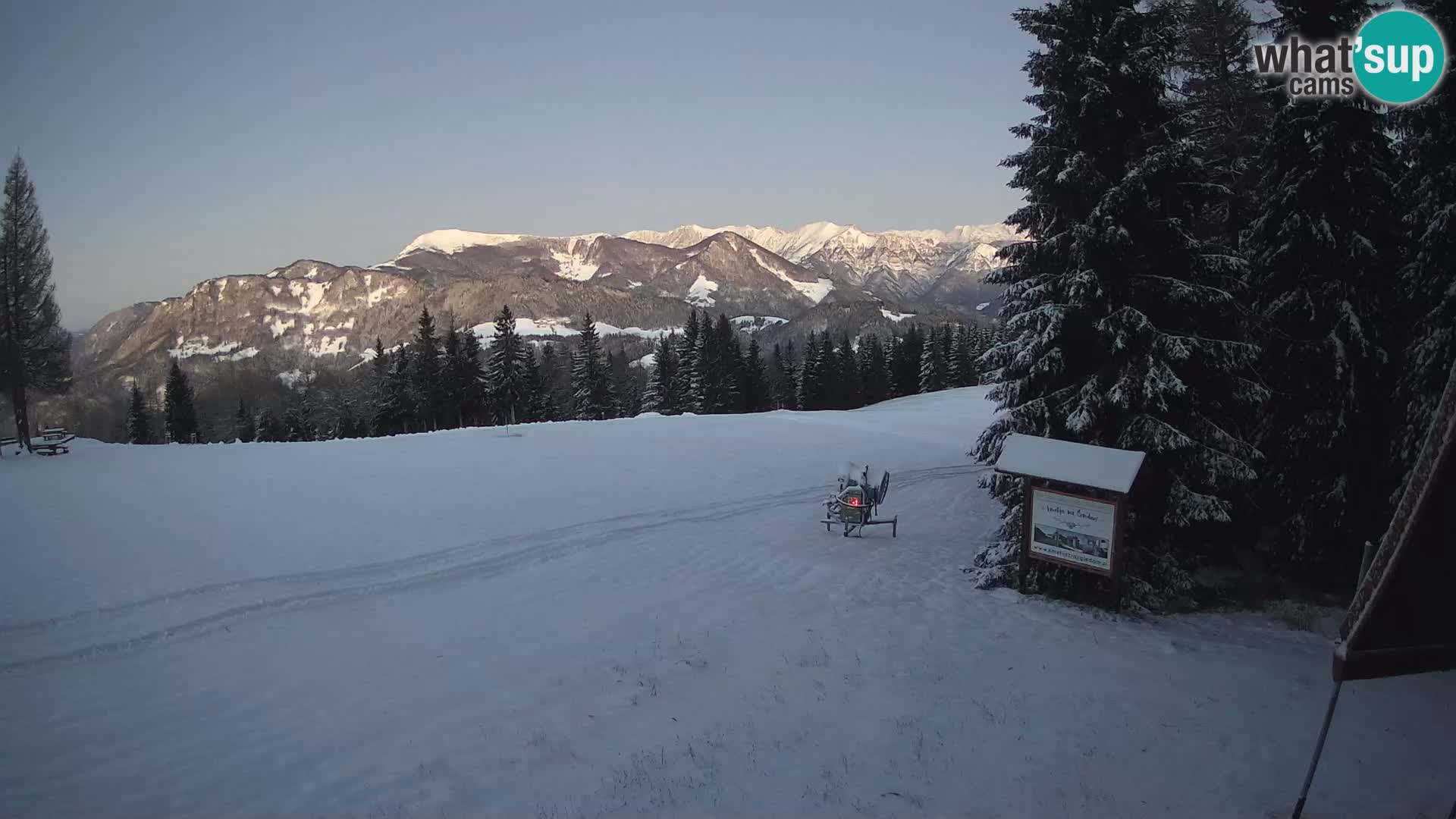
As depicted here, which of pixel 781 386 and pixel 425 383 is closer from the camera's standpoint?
pixel 425 383

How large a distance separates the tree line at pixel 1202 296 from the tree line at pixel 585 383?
40.0 m

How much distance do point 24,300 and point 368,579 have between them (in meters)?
25.7

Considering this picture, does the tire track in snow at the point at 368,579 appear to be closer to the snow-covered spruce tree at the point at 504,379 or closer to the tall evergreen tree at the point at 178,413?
the snow-covered spruce tree at the point at 504,379

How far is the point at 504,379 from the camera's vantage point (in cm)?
5503

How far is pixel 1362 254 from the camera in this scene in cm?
1198

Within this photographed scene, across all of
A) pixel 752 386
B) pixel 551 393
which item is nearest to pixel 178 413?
pixel 551 393

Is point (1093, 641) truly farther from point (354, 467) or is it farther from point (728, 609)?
point (354, 467)

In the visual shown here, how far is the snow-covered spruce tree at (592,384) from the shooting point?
60.0 metres

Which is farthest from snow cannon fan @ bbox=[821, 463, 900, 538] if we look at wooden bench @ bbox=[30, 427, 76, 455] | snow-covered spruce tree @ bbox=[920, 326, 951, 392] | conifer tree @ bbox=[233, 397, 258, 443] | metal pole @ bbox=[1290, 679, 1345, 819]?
conifer tree @ bbox=[233, 397, 258, 443]

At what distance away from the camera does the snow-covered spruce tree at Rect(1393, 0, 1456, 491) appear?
1017 centimetres

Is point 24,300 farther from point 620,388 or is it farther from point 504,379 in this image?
point 620,388

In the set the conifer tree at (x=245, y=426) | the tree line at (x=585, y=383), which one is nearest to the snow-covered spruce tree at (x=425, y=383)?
the tree line at (x=585, y=383)

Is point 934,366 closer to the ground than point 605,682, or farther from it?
farther from it

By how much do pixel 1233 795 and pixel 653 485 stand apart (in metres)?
17.3
